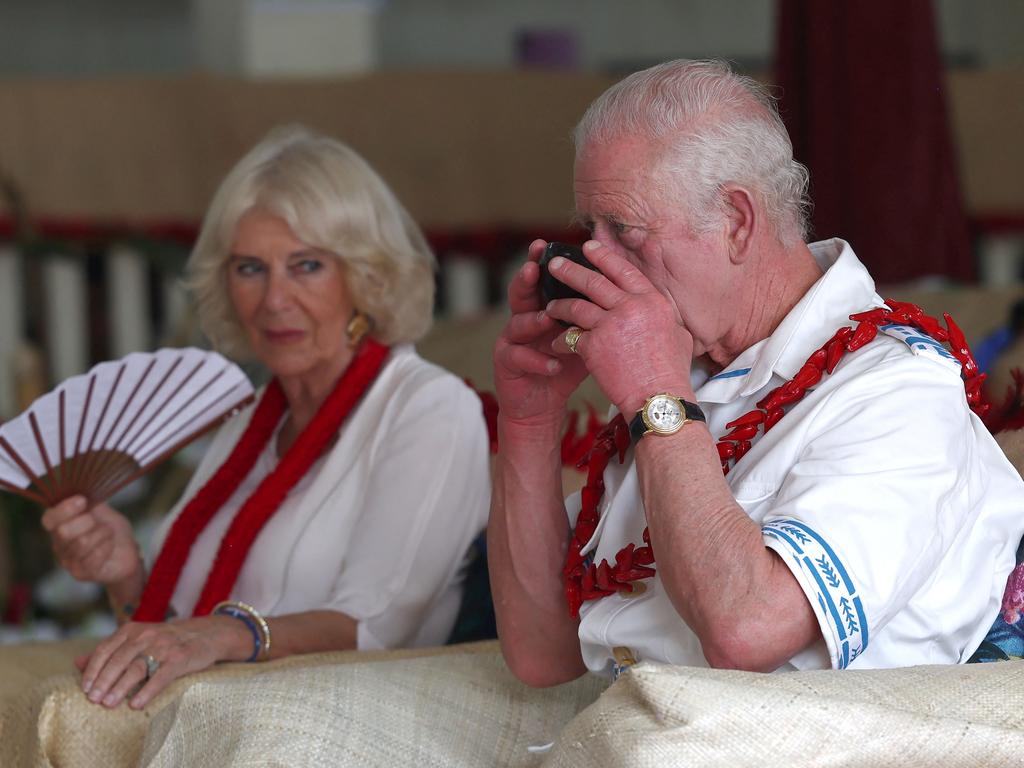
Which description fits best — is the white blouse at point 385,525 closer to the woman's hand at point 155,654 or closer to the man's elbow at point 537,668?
the woman's hand at point 155,654

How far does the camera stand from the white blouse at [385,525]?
226 centimetres

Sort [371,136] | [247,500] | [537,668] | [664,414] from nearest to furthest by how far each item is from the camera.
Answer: [664,414] → [537,668] → [247,500] → [371,136]

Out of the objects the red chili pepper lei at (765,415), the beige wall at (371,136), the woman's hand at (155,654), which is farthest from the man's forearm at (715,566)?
the beige wall at (371,136)

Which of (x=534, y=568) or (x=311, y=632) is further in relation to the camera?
(x=311, y=632)

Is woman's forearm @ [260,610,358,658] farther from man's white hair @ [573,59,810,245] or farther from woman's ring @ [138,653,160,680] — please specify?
man's white hair @ [573,59,810,245]

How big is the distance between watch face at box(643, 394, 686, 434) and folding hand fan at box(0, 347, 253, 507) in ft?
3.26

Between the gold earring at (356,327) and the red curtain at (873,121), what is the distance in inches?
41.5

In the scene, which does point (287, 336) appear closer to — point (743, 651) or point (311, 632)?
point (311, 632)

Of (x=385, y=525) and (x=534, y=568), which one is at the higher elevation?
(x=534, y=568)

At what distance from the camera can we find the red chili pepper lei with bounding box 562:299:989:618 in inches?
59.0

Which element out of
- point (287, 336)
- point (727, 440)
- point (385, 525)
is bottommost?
point (385, 525)

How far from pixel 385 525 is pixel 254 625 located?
287 millimetres

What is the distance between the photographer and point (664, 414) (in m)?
1.41

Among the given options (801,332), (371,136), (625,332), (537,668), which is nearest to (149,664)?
(537,668)
